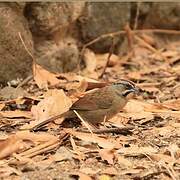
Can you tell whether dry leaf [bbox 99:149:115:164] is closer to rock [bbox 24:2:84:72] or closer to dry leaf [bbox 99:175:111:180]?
dry leaf [bbox 99:175:111:180]

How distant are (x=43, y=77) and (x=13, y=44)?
644 mm

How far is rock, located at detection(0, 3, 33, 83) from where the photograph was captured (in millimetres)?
7664

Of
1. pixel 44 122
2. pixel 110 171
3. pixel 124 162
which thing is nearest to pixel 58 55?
pixel 44 122

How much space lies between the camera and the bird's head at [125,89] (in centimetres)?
675

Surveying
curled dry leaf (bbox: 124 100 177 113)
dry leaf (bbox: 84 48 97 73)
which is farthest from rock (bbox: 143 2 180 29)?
curled dry leaf (bbox: 124 100 177 113)

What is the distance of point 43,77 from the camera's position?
8.12 metres

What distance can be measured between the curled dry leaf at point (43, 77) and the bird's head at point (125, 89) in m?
1.38

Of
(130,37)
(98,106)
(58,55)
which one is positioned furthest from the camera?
(130,37)

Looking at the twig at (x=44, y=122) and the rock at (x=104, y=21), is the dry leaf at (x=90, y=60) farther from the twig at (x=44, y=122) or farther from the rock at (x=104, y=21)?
the twig at (x=44, y=122)

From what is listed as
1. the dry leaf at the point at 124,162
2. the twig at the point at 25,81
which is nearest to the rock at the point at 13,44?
the twig at the point at 25,81

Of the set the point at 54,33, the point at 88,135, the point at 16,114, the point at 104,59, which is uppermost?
the point at 54,33

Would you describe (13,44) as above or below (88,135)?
above

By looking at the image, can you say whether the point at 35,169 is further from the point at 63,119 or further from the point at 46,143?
the point at 63,119

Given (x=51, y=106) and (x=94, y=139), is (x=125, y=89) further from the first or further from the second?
(x=94, y=139)
